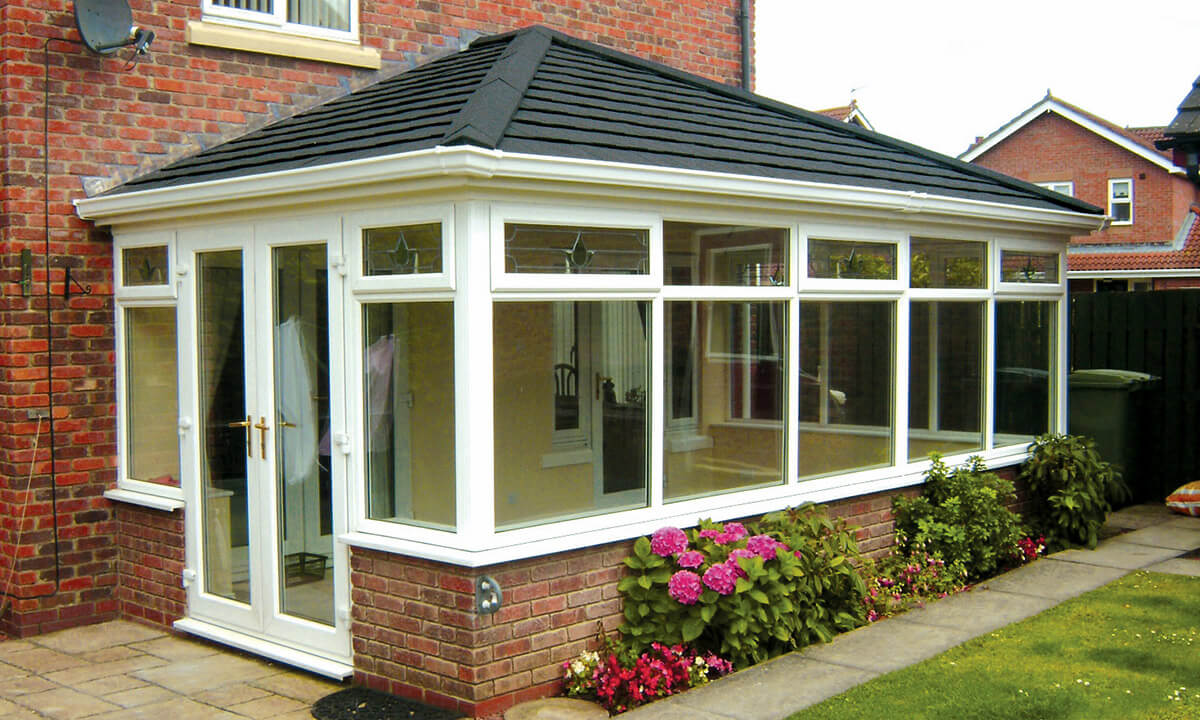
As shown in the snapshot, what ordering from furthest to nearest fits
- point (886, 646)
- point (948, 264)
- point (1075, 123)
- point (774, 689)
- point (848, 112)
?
point (1075, 123) < point (848, 112) < point (948, 264) < point (886, 646) < point (774, 689)

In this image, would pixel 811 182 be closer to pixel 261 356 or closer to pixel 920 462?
pixel 920 462

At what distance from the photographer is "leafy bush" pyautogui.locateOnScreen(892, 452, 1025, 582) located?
25.6ft

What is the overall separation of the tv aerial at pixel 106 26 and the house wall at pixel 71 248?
177 mm

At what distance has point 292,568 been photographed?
6434mm

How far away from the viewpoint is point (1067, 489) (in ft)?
28.5

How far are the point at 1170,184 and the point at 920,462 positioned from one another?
29482mm

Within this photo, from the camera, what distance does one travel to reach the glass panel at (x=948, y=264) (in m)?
8.13

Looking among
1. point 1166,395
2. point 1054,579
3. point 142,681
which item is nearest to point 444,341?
point 142,681

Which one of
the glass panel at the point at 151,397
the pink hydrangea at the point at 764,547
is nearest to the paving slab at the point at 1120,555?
the pink hydrangea at the point at 764,547

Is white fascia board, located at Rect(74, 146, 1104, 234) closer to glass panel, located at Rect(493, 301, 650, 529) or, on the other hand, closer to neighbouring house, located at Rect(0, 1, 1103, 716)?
neighbouring house, located at Rect(0, 1, 1103, 716)

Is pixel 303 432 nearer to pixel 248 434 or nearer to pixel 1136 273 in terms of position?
pixel 248 434

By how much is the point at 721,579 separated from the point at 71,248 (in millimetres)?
Result: 4427

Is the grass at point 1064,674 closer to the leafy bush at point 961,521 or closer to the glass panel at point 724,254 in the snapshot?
the leafy bush at point 961,521

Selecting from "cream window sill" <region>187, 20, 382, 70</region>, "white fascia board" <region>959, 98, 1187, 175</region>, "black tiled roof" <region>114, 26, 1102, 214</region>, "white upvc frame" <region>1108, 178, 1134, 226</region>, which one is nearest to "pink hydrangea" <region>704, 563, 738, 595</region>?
"black tiled roof" <region>114, 26, 1102, 214</region>
